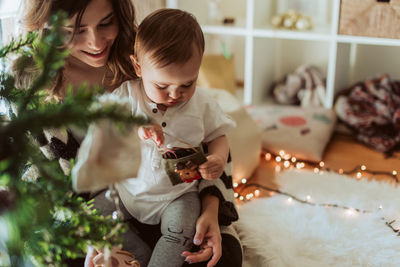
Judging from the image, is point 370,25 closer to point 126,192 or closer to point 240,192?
point 240,192

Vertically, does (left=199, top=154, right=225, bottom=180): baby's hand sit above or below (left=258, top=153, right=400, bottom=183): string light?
above

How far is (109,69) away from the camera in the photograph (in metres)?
1.27

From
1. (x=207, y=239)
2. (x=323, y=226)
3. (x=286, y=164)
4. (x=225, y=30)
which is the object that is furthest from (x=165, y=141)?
(x=225, y=30)

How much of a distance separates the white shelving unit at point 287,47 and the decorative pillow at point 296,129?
150 millimetres

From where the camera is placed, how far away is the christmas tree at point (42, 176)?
1.92 ft

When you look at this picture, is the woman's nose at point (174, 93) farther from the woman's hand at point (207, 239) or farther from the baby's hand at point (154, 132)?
the woman's hand at point (207, 239)

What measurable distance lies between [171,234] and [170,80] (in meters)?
0.35

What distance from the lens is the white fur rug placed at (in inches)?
48.8

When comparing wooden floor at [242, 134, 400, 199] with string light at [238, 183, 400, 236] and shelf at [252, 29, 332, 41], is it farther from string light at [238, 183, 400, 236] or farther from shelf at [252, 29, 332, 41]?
shelf at [252, 29, 332, 41]

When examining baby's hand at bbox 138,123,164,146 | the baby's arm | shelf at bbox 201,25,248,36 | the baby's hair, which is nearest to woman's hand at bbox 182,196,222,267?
the baby's arm

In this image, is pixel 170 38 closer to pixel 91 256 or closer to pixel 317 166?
pixel 91 256

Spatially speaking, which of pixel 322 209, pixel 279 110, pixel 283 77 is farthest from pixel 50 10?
pixel 283 77

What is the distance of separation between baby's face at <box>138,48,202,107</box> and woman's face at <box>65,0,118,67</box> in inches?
5.6

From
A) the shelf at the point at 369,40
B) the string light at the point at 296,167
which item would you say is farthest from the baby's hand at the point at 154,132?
the shelf at the point at 369,40
